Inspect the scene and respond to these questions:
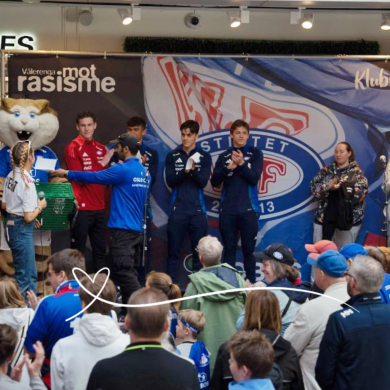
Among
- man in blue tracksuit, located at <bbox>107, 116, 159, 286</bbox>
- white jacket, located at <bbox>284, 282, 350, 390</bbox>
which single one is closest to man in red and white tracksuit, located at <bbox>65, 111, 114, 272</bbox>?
man in blue tracksuit, located at <bbox>107, 116, 159, 286</bbox>

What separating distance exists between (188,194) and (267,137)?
1.20m

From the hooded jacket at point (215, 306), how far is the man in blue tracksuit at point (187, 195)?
3.56m

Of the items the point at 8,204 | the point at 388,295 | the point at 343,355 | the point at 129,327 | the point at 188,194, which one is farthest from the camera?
the point at 188,194

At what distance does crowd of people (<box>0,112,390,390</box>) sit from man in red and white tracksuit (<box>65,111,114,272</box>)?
1cm

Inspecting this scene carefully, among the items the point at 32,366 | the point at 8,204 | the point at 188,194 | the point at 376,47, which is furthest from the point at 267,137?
the point at 32,366

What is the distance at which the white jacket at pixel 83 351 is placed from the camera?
4289mm

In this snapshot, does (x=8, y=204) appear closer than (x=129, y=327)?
No

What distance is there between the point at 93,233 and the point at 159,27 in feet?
10.7

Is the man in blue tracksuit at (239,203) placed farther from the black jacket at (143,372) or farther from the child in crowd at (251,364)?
the black jacket at (143,372)

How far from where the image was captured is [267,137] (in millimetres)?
10055

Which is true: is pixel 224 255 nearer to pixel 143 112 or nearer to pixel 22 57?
pixel 143 112

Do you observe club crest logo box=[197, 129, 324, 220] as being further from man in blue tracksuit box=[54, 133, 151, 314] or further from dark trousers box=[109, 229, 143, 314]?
dark trousers box=[109, 229, 143, 314]

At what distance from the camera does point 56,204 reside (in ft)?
28.6

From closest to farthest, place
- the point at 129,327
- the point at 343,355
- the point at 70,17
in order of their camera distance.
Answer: the point at 129,327 < the point at 343,355 < the point at 70,17
